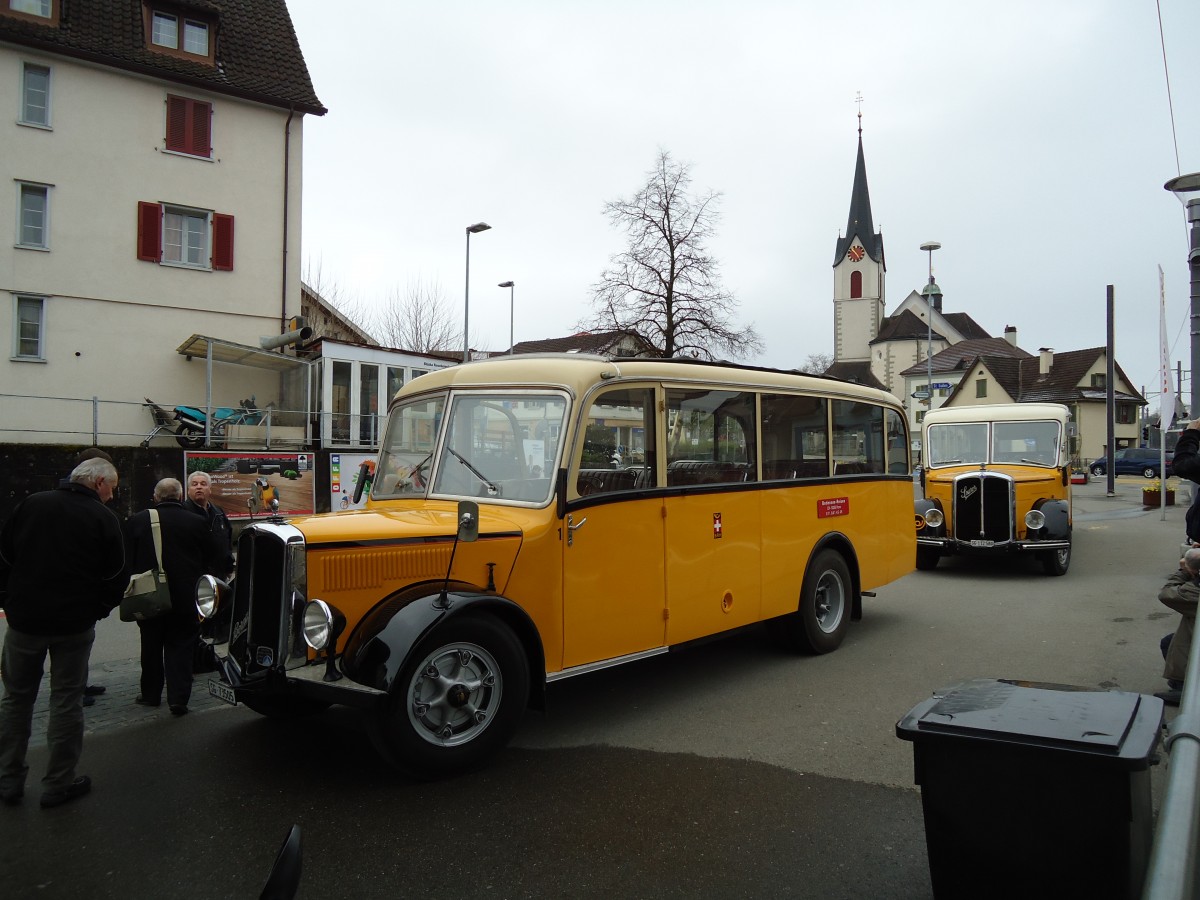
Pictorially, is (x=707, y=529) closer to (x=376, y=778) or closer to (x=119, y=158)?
(x=376, y=778)

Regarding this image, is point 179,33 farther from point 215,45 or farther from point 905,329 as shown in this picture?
point 905,329

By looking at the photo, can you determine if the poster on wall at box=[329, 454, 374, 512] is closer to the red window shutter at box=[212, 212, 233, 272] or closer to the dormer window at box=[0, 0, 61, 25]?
the red window shutter at box=[212, 212, 233, 272]

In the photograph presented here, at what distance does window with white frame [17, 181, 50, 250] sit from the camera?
797 inches

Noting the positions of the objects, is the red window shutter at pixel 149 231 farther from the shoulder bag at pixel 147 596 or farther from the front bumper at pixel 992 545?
the front bumper at pixel 992 545

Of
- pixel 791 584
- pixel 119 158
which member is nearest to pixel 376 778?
pixel 791 584

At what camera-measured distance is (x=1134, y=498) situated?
96.1ft

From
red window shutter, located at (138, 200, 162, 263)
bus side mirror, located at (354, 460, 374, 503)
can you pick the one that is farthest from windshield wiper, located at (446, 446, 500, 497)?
red window shutter, located at (138, 200, 162, 263)

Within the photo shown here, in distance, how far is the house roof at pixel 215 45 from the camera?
20.7 meters

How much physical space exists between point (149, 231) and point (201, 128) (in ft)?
11.2

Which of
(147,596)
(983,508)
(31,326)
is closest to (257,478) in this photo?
(31,326)

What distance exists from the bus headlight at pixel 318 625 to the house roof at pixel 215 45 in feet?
74.9

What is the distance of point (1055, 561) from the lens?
1173 centimetres

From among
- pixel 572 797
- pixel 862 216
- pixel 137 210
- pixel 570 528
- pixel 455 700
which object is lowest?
pixel 572 797

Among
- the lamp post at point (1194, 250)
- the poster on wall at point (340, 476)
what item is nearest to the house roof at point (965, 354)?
the poster on wall at point (340, 476)
